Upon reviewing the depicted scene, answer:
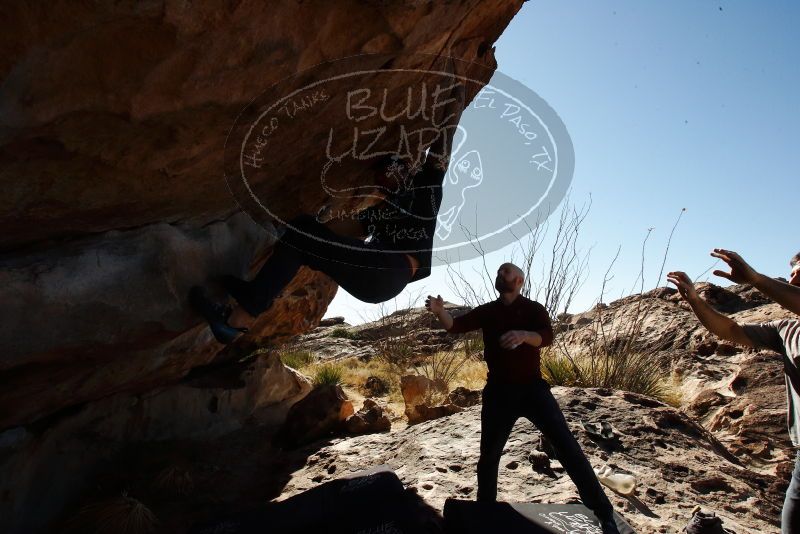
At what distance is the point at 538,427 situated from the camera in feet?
12.0

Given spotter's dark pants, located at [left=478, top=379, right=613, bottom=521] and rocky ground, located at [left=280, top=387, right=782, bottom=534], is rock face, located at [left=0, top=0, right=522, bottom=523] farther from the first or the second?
rocky ground, located at [left=280, top=387, right=782, bottom=534]

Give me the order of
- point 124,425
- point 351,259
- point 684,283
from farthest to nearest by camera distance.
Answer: point 124,425 < point 351,259 < point 684,283

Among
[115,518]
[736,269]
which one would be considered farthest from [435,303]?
[115,518]

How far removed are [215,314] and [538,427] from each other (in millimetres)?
2077

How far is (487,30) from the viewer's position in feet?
15.2

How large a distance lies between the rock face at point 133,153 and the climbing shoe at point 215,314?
10 cm

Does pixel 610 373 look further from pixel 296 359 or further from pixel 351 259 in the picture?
pixel 296 359

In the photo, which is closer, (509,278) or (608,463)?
(509,278)

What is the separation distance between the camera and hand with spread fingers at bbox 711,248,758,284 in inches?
119

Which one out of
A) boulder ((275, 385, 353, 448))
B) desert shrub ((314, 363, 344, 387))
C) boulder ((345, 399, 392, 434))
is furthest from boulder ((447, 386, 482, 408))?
desert shrub ((314, 363, 344, 387))

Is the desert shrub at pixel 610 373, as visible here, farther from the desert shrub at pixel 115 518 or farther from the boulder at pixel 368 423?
the desert shrub at pixel 115 518

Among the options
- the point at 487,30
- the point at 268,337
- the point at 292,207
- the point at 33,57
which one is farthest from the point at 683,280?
the point at 268,337

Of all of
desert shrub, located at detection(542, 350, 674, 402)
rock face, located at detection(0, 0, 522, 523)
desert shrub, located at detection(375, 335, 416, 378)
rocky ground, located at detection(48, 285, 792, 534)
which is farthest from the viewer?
desert shrub, located at detection(375, 335, 416, 378)

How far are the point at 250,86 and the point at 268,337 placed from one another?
5.26m
